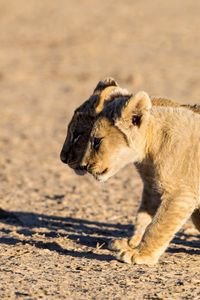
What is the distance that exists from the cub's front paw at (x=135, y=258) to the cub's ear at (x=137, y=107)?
1.27m

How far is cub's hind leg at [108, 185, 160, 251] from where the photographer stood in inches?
355

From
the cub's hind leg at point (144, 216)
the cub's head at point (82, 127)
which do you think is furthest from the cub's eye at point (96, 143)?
the cub's hind leg at point (144, 216)

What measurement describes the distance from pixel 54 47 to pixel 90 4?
8858mm

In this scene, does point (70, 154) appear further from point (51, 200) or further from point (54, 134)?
point (54, 134)

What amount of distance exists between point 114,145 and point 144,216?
3.40 ft

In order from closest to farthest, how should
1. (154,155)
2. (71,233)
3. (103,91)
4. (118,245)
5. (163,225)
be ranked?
1. (163,225)
2. (154,155)
3. (118,245)
4. (103,91)
5. (71,233)

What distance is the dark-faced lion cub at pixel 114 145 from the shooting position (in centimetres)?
862

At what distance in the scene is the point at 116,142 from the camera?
8.66 meters

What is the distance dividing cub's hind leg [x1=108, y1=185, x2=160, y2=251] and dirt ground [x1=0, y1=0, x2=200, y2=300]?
25cm

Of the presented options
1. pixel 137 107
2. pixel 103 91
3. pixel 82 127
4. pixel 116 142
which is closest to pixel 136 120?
pixel 137 107

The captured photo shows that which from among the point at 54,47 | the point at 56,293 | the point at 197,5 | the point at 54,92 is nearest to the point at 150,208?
the point at 56,293

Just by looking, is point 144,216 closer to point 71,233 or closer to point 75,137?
point 75,137

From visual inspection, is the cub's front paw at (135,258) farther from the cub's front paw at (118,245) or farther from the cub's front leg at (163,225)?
the cub's front paw at (118,245)

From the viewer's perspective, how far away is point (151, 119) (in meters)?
8.74
